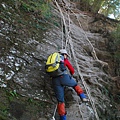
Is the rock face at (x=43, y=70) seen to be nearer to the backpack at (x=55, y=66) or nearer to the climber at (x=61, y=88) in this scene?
the climber at (x=61, y=88)

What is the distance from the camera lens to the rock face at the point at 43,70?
4820mm

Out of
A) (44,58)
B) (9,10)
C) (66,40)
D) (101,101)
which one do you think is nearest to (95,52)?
(66,40)

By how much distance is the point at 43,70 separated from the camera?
5.65 metres

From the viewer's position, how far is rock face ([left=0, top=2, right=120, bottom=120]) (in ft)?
15.8

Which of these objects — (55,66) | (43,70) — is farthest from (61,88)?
(43,70)

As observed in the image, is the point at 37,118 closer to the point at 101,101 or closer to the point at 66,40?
the point at 101,101

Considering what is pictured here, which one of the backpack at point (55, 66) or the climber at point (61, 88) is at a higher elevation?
the backpack at point (55, 66)

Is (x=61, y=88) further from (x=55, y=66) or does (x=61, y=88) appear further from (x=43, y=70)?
(x=43, y=70)

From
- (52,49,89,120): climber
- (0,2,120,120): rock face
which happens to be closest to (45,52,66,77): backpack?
(52,49,89,120): climber

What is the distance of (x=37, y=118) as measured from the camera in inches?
185

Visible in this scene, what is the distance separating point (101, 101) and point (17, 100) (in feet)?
9.16

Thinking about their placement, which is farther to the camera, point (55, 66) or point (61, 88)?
point (61, 88)

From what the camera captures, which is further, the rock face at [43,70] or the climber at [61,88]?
the climber at [61,88]

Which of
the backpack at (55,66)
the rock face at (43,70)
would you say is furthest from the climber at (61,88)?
the rock face at (43,70)
